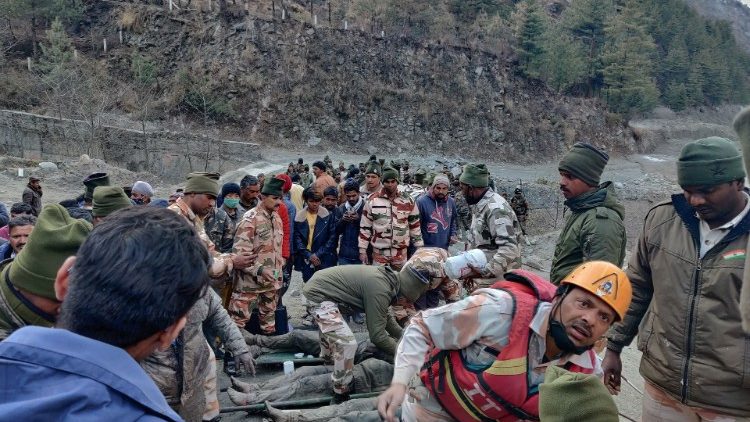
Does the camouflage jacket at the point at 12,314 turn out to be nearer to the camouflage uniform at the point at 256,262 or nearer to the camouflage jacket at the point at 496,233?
the camouflage uniform at the point at 256,262

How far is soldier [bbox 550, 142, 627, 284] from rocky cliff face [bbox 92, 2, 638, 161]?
25530mm

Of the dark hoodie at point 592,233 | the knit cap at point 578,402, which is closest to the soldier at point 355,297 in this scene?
the dark hoodie at point 592,233

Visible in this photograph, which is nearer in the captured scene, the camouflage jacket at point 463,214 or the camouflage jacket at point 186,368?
the camouflage jacket at point 186,368

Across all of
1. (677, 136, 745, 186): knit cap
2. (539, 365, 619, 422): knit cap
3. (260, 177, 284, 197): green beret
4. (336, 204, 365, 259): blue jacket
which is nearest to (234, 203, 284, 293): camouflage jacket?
(260, 177, 284, 197): green beret

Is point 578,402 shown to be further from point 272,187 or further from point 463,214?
point 463,214

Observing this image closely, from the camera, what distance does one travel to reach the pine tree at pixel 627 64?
3888cm

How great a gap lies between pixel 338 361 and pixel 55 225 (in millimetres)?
2619

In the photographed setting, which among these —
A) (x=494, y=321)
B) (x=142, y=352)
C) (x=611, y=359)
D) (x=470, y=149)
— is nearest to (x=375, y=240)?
(x=611, y=359)

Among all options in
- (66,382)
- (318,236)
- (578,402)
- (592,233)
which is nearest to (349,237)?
(318,236)

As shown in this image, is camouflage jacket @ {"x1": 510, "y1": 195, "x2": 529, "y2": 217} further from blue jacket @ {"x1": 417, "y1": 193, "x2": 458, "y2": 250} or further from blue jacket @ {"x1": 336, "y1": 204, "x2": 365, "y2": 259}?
blue jacket @ {"x1": 336, "y1": 204, "x2": 365, "y2": 259}

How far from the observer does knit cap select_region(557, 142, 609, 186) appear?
3473 millimetres

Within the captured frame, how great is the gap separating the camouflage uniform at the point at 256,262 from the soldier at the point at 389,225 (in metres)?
1.16

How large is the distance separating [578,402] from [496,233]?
3.14m

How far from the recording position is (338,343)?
4094 mm
